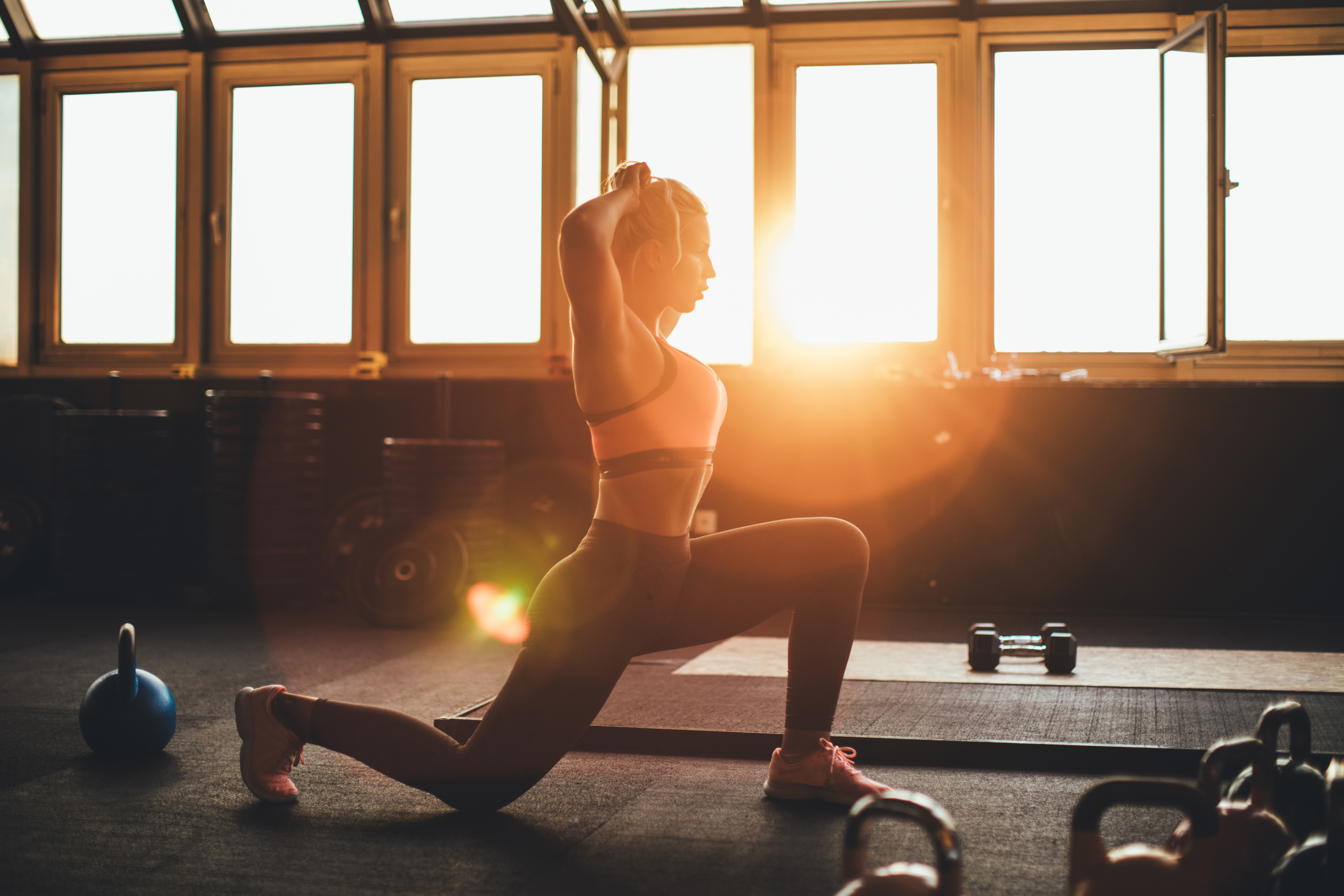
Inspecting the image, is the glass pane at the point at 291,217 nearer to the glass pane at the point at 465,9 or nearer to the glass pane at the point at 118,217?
the glass pane at the point at 118,217

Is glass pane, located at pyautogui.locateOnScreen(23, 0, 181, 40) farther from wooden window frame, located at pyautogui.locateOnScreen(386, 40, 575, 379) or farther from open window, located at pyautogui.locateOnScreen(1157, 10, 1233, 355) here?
open window, located at pyautogui.locateOnScreen(1157, 10, 1233, 355)

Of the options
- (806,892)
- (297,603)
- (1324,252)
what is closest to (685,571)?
(806,892)

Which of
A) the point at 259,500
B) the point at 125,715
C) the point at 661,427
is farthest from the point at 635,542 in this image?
the point at 259,500

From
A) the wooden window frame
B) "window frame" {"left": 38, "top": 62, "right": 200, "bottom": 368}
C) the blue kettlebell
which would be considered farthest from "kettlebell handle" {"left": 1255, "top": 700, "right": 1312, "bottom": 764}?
"window frame" {"left": 38, "top": 62, "right": 200, "bottom": 368}

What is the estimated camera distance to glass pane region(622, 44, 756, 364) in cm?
546

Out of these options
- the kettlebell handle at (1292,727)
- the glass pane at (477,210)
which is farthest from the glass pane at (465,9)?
the kettlebell handle at (1292,727)

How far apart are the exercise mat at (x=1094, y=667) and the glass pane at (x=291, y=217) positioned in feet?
11.0

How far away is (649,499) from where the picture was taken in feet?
5.31

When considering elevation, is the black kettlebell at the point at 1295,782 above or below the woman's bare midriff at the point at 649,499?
below

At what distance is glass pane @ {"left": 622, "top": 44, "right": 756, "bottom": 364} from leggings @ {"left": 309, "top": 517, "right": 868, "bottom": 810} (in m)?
3.74

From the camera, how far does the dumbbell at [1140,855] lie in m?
1.01

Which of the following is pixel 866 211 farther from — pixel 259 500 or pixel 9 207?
pixel 9 207

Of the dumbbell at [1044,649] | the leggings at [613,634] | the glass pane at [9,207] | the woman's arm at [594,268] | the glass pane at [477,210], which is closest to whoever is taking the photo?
the woman's arm at [594,268]

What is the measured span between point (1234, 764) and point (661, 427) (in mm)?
874
